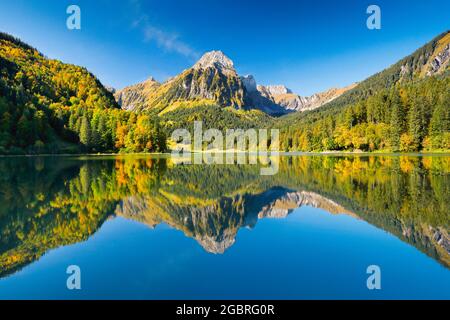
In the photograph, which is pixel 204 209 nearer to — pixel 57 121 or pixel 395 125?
pixel 395 125

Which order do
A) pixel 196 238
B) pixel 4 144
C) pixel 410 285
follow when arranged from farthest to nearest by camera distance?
pixel 4 144 → pixel 196 238 → pixel 410 285

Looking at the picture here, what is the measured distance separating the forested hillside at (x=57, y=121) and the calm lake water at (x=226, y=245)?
10114 cm

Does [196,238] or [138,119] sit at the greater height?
[138,119]

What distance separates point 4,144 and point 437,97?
156 m

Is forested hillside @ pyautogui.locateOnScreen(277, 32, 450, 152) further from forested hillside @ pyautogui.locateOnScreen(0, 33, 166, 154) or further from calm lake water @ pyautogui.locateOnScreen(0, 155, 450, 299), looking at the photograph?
calm lake water @ pyautogui.locateOnScreen(0, 155, 450, 299)

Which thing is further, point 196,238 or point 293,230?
point 293,230

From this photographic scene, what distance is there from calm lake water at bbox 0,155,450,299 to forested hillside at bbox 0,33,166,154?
101142 millimetres

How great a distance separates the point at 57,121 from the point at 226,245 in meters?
136

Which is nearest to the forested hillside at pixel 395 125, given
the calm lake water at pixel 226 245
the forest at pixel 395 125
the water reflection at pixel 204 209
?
the forest at pixel 395 125

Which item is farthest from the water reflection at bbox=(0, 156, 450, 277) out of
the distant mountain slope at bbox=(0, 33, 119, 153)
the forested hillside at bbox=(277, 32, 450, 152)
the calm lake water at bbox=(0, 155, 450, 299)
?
the forested hillside at bbox=(277, 32, 450, 152)

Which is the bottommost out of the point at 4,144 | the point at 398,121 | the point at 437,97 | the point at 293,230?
the point at 293,230

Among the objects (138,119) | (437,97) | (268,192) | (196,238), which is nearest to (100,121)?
(138,119)

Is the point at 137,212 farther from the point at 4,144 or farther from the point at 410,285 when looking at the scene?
the point at 4,144

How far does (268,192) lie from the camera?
2292 centimetres
